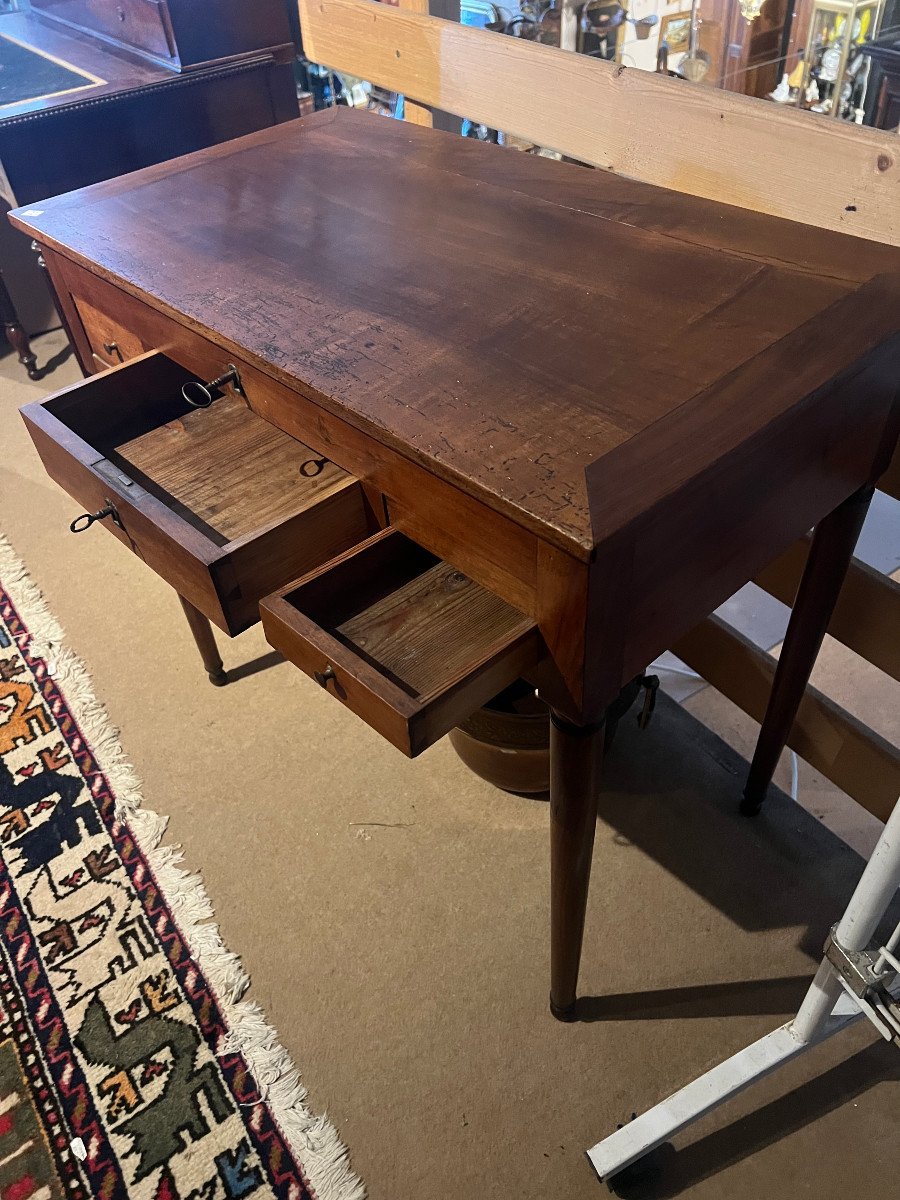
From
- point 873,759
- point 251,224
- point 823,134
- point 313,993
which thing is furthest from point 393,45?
point 313,993

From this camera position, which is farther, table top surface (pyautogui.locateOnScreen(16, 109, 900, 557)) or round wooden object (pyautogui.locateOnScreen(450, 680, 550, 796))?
round wooden object (pyautogui.locateOnScreen(450, 680, 550, 796))

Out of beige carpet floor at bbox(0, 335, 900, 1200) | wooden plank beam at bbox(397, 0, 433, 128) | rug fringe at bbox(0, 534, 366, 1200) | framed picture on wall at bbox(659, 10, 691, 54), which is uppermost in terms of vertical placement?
framed picture on wall at bbox(659, 10, 691, 54)

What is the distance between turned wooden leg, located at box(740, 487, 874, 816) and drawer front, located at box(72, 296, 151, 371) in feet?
2.80

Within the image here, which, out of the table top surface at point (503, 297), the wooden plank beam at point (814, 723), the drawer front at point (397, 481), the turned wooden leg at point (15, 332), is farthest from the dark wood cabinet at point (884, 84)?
the turned wooden leg at point (15, 332)

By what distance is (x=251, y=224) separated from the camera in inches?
44.9

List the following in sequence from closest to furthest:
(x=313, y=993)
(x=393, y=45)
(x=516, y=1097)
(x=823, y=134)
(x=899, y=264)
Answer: (x=899, y=264) < (x=823, y=134) < (x=516, y=1097) < (x=313, y=993) < (x=393, y=45)

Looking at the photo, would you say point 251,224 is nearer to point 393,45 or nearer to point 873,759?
point 393,45

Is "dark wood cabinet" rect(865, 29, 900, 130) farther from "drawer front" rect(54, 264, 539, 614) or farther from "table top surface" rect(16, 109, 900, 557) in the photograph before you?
"drawer front" rect(54, 264, 539, 614)

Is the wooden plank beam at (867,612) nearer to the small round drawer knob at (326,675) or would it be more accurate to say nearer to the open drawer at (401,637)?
the open drawer at (401,637)

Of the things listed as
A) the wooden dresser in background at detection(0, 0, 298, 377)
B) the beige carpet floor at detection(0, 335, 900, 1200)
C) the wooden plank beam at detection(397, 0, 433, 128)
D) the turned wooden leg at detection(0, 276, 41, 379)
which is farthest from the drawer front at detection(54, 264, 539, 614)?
the turned wooden leg at detection(0, 276, 41, 379)

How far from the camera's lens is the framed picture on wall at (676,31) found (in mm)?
1246

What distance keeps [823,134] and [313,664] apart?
0.81 m

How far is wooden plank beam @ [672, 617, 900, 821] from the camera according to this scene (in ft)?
3.96

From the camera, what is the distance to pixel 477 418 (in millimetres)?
810
